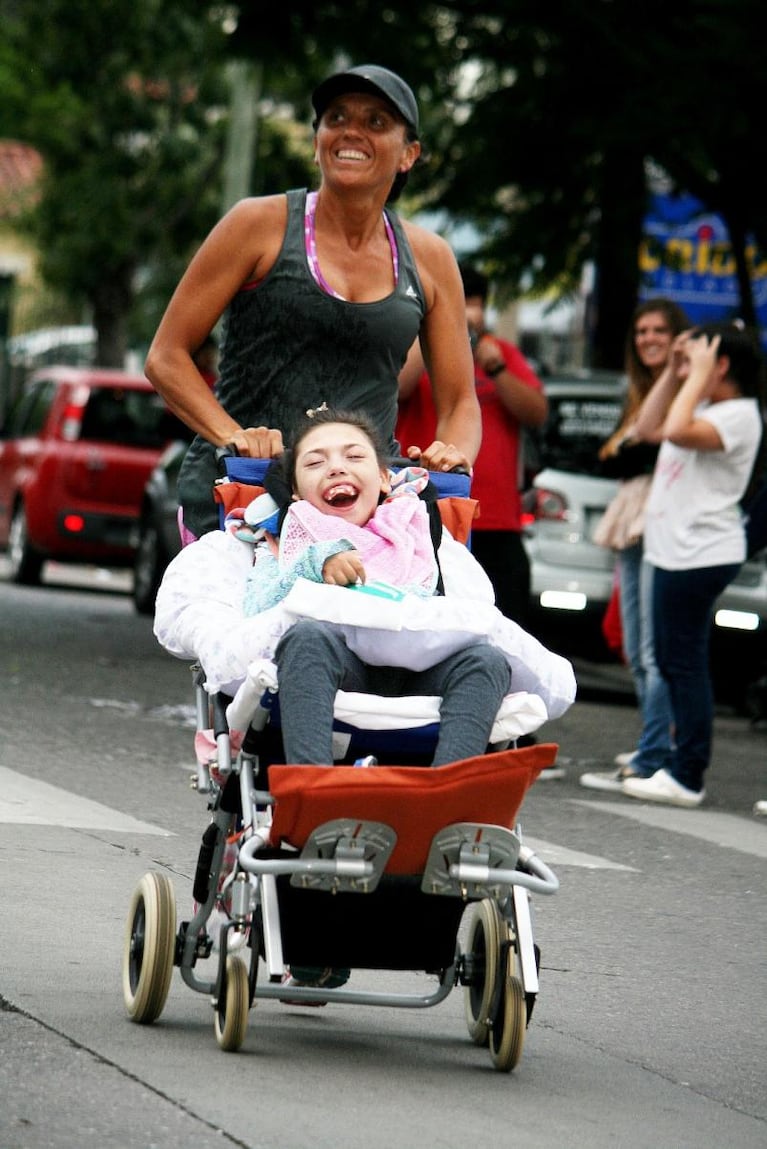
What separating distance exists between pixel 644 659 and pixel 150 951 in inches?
205

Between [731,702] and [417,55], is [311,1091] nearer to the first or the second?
[731,702]

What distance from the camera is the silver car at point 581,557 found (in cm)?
1256

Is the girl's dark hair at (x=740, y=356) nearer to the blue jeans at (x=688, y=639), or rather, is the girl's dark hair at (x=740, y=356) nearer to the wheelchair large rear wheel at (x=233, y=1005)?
the blue jeans at (x=688, y=639)

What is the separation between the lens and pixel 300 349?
218 inches

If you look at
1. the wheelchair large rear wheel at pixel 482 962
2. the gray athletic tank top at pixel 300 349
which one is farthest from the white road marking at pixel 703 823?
the wheelchair large rear wheel at pixel 482 962

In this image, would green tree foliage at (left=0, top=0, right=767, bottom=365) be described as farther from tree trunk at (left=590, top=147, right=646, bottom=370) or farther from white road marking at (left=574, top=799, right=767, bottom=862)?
white road marking at (left=574, top=799, right=767, bottom=862)

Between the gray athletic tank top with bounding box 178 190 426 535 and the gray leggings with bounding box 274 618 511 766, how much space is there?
96 centimetres

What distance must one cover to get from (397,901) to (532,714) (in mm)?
471

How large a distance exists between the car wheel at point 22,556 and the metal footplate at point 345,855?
1584 centimetres

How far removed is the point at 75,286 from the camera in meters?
33.6

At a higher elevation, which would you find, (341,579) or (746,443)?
(746,443)

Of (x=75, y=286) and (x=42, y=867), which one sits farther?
(x=75, y=286)

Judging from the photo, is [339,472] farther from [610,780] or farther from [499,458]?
[610,780]

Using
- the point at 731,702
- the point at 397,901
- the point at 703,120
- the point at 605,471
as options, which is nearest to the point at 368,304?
the point at 397,901
